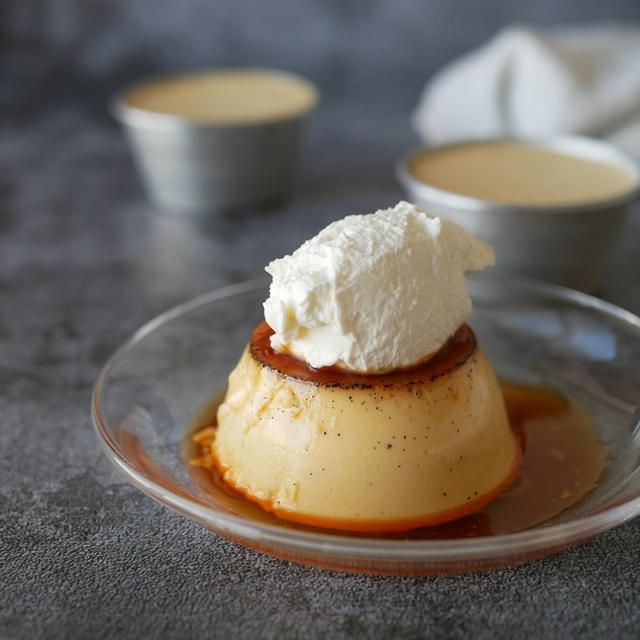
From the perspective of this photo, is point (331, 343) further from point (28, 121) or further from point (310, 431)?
point (28, 121)

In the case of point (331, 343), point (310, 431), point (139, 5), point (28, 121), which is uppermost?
point (331, 343)

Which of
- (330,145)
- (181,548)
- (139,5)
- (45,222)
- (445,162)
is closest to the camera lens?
(181,548)

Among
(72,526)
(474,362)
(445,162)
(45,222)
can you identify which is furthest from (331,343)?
(45,222)

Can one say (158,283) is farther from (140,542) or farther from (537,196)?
(140,542)

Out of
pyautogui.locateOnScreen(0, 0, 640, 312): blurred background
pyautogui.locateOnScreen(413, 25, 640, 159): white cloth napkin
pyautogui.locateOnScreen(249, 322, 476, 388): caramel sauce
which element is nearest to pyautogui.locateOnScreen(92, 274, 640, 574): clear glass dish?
pyautogui.locateOnScreen(249, 322, 476, 388): caramel sauce

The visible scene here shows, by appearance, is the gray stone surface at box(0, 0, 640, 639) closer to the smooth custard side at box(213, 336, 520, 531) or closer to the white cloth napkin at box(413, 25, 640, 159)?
the smooth custard side at box(213, 336, 520, 531)

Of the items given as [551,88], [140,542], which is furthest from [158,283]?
[551,88]
